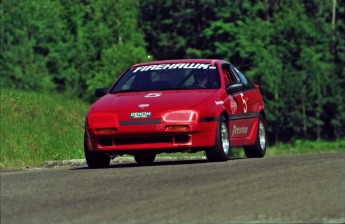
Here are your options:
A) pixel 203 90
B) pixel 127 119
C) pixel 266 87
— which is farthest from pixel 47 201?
pixel 266 87

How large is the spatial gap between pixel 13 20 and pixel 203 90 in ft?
221

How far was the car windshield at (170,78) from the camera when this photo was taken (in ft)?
56.1

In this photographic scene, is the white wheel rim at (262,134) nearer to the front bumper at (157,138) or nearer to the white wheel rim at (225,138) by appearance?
the white wheel rim at (225,138)

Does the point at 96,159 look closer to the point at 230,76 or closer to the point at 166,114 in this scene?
the point at 166,114

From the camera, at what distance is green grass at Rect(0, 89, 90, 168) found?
61.8ft

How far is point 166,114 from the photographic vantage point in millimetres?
15953

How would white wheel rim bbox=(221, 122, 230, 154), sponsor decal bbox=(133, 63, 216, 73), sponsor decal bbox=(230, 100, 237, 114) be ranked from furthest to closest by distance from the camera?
sponsor decal bbox=(133, 63, 216, 73) < sponsor decal bbox=(230, 100, 237, 114) < white wheel rim bbox=(221, 122, 230, 154)

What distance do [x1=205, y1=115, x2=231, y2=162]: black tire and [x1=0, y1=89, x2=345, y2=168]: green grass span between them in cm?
289

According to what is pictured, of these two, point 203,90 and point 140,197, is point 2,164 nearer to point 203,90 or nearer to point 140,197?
point 203,90

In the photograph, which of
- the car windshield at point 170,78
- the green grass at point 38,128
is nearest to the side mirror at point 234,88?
the car windshield at point 170,78

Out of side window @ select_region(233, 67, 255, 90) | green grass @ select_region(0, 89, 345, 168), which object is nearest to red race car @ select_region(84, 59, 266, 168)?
side window @ select_region(233, 67, 255, 90)

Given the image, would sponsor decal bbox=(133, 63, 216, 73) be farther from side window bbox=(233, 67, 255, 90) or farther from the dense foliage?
the dense foliage

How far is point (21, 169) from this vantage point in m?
16.4

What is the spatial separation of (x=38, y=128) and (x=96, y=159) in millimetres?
4773
